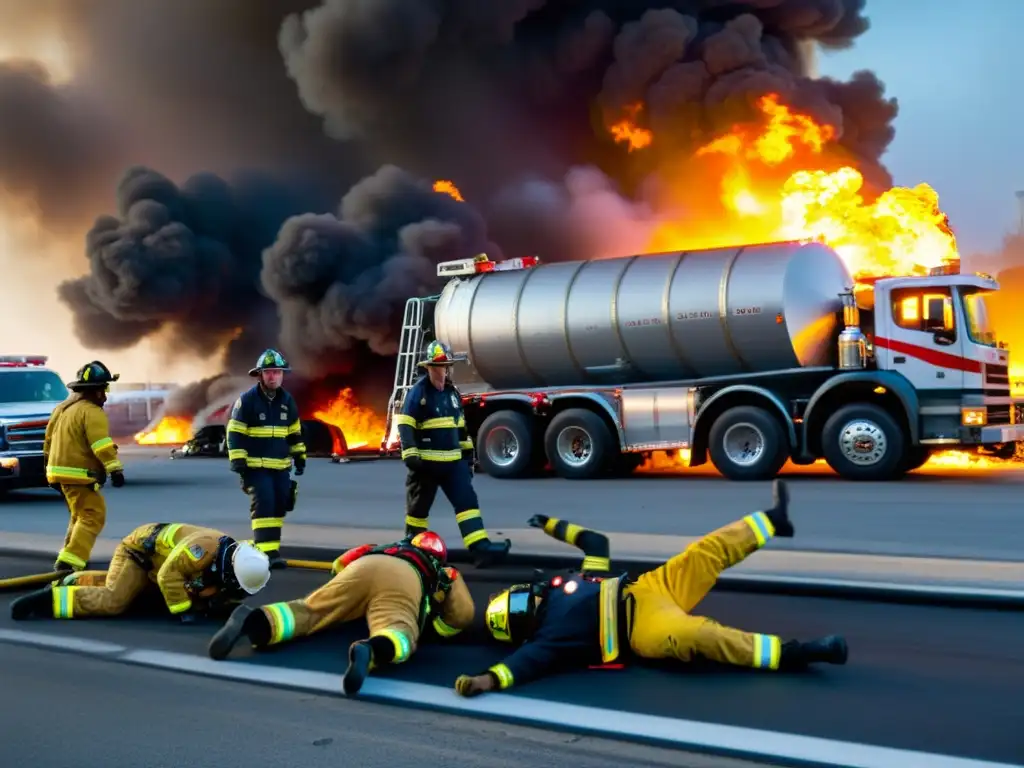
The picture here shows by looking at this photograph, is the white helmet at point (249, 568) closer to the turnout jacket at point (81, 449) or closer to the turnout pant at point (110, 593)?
the turnout pant at point (110, 593)

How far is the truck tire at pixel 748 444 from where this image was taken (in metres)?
13.3

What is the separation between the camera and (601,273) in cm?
1481

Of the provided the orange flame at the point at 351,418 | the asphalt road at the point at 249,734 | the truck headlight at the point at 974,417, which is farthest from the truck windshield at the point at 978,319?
the orange flame at the point at 351,418

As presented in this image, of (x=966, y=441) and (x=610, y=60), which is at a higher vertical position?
(x=610, y=60)

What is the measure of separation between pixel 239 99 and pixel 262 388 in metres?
29.3

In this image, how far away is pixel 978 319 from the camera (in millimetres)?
13000

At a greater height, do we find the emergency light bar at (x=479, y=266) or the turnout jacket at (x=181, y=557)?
the emergency light bar at (x=479, y=266)

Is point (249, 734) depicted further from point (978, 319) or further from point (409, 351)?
point (409, 351)

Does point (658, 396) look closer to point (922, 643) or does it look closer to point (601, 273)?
point (601, 273)

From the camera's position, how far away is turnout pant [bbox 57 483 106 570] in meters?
6.84

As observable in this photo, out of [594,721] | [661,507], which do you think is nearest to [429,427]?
→ [661,507]

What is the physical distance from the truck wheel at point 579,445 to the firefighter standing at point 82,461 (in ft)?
27.8

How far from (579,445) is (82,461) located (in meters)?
8.86

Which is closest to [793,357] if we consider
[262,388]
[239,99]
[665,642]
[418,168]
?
[262,388]
